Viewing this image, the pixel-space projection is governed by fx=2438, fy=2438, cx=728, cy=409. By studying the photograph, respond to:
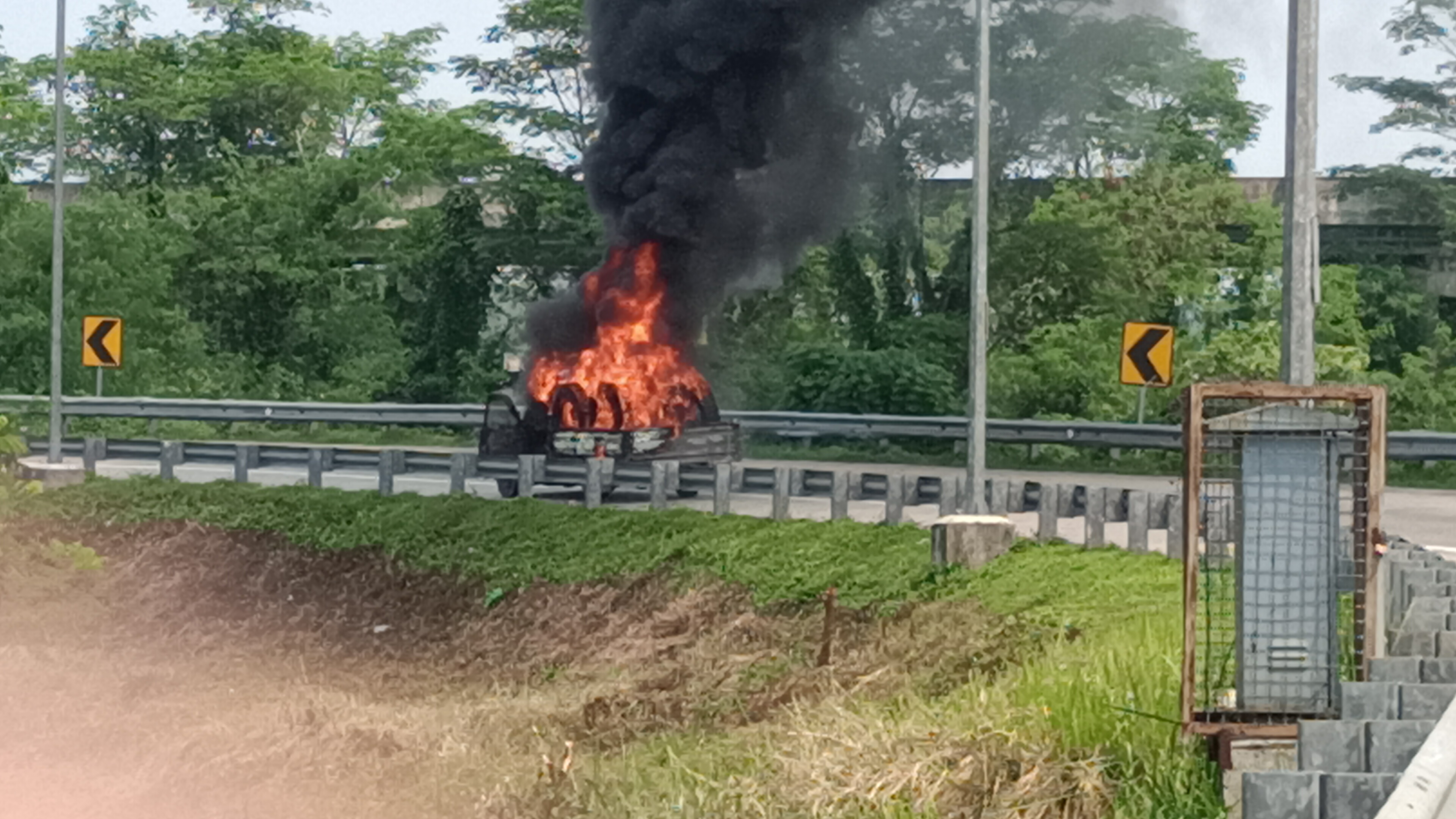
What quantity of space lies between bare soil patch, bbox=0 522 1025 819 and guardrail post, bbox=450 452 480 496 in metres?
1.61

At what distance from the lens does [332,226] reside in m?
58.3

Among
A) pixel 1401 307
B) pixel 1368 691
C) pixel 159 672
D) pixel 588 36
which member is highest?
pixel 588 36

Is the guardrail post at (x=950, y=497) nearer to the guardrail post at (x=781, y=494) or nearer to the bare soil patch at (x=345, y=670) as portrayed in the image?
the guardrail post at (x=781, y=494)

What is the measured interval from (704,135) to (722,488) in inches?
349

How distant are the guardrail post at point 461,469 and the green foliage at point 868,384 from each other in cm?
1721

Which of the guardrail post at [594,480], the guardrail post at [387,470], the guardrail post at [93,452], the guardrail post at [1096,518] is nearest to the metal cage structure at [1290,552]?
the guardrail post at [1096,518]

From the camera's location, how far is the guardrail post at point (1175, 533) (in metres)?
20.0

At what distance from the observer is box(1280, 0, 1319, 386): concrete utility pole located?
12570mm

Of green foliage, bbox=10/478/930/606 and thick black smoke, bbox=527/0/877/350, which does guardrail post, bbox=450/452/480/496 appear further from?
thick black smoke, bbox=527/0/877/350

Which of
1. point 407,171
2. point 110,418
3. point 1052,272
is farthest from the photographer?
point 407,171

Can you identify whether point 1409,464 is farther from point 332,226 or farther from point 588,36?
point 332,226

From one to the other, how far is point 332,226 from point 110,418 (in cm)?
1425

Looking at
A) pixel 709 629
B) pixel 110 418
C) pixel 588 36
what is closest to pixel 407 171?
pixel 110 418

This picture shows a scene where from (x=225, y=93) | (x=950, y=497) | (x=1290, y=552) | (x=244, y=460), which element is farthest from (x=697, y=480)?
(x=225, y=93)
